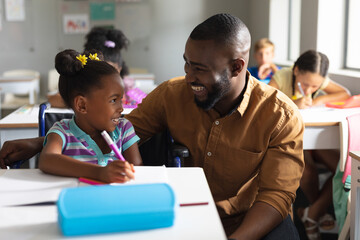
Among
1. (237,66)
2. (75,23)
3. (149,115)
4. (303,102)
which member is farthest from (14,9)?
(237,66)

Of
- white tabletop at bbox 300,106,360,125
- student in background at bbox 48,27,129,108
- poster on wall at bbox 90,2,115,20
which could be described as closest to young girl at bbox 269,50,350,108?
white tabletop at bbox 300,106,360,125

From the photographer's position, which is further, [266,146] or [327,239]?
[327,239]

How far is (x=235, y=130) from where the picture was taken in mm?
1505

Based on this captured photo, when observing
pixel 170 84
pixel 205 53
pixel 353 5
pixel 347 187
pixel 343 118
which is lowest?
pixel 347 187

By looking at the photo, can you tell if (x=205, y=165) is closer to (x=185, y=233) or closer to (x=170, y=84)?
(x=170, y=84)

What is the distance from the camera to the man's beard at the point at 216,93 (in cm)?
148

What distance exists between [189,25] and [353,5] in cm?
340

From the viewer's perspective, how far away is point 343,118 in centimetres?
236

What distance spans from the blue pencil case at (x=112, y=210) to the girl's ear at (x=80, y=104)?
22.8 inches

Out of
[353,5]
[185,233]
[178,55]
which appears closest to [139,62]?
[178,55]

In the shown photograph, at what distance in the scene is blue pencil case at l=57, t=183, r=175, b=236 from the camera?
75cm

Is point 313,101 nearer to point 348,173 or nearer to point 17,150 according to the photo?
point 348,173

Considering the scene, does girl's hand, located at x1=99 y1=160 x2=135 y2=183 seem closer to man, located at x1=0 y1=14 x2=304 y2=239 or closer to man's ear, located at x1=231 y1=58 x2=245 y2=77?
man, located at x1=0 y1=14 x2=304 y2=239

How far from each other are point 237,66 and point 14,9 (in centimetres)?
578
